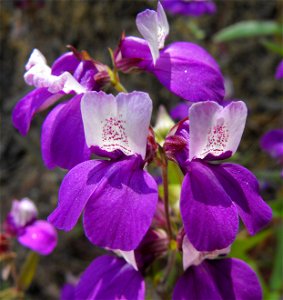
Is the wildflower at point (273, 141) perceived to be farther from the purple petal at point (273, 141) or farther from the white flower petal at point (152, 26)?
the white flower petal at point (152, 26)

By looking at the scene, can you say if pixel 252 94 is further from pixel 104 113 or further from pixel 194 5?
pixel 104 113

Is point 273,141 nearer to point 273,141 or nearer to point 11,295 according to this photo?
point 273,141

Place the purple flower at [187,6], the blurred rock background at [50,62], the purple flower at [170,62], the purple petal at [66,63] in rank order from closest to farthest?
the purple flower at [170,62]
the purple petal at [66,63]
the purple flower at [187,6]
the blurred rock background at [50,62]

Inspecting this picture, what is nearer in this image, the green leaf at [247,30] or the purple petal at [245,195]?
the purple petal at [245,195]

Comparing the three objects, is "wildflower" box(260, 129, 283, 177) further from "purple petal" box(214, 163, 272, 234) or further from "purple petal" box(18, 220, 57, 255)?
"purple petal" box(214, 163, 272, 234)

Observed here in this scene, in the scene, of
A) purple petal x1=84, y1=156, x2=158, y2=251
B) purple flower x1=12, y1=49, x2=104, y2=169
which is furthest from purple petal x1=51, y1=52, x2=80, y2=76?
purple petal x1=84, y1=156, x2=158, y2=251

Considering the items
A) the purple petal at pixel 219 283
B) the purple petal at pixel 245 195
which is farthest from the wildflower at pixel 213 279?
the purple petal at pixel 245 195

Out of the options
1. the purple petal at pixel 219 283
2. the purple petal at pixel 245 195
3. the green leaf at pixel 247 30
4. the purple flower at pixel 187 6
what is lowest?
the green leaf at pixel 247 30
